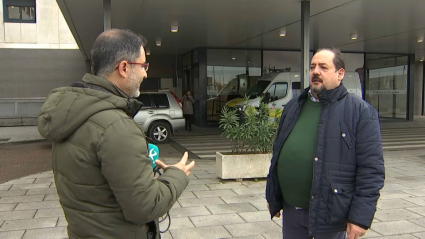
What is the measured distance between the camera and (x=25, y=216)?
4906 millimetres

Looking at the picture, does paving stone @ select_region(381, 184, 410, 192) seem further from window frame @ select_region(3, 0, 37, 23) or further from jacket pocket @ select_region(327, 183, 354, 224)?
window frame @ select_region(3, 0, 37, 23)

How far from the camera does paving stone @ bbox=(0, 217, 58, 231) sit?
450cm

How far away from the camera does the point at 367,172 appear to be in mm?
2305

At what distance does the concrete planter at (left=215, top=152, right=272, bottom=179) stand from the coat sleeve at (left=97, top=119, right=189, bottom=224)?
508cm

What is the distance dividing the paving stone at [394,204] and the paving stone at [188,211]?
253cm

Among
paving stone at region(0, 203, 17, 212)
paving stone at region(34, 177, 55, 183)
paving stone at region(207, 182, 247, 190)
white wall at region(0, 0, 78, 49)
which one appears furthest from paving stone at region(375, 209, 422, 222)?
white wall at region(0, 0, 78, 49)

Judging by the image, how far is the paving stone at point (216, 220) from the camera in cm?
461

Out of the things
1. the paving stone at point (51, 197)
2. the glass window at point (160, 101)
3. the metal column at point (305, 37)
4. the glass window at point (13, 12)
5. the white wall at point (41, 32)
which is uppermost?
the glass window at point (13, 12)

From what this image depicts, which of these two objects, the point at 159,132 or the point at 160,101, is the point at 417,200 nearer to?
the point at 159,132

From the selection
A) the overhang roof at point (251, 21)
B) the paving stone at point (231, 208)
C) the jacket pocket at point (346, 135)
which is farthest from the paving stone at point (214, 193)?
the overhang roof at point (251, 21)

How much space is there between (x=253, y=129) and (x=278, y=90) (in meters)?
8.09

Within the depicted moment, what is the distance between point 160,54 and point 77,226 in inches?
738

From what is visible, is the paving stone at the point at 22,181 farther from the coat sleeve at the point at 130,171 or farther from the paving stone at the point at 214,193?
the coat sleeve at the point at 130,171

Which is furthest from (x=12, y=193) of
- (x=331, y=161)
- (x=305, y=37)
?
(x=305, y=37)
